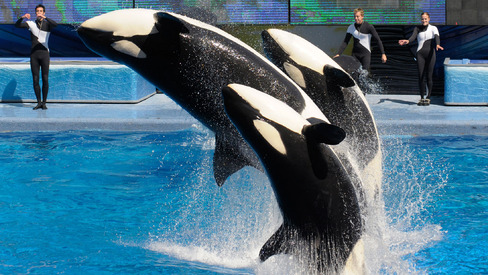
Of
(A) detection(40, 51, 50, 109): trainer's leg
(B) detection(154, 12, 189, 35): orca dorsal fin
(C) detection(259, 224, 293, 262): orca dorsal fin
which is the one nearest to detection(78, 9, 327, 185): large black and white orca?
(B) detection(154, 12, 189, 35): orca dorsal fin

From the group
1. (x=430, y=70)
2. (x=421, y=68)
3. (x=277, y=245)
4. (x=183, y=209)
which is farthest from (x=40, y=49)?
(x=277, y=245)

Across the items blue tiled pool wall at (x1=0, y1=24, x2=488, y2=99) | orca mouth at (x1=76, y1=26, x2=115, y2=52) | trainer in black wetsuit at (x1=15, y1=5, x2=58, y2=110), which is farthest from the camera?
blue tiled pool wall at (x1=0, y1=24, x2=488, y2=99)

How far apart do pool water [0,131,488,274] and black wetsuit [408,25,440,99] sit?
2620mm

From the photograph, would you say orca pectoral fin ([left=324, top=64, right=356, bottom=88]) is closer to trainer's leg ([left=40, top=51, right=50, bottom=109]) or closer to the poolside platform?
the poolside platform

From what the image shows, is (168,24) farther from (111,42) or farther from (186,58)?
(111,42)

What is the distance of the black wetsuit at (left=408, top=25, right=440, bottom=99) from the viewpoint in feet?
41.7

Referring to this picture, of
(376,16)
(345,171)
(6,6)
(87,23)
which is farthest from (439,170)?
(6,6)

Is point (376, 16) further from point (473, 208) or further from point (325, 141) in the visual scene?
point (325, 141)

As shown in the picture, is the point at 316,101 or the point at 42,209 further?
the point at 42,209

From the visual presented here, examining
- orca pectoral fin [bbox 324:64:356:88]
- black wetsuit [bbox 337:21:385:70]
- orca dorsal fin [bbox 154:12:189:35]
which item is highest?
orca dorsal fin [bbox 154:12:189:35]

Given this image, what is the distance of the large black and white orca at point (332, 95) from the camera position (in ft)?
17.3

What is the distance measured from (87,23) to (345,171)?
2192mm

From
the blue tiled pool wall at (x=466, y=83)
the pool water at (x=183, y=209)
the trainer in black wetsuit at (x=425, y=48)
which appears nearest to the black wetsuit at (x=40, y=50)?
the pool water at (x=183, y=209)

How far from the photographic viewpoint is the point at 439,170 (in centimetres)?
872
